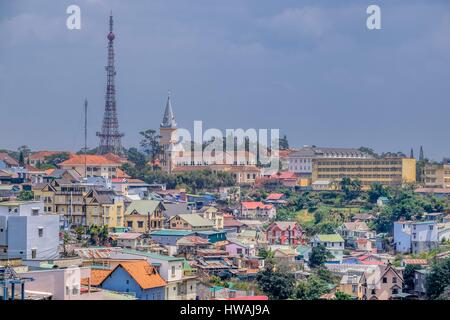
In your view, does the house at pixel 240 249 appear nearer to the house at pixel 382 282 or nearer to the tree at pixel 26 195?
the house at pixel 382 282

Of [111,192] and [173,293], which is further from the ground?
[111,192]

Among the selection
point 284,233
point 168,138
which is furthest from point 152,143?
point 284,233

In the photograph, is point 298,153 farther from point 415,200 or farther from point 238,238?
point 238,238

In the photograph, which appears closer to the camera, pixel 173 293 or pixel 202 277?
pixel 173 293

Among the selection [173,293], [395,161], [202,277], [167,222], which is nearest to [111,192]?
[167,222]

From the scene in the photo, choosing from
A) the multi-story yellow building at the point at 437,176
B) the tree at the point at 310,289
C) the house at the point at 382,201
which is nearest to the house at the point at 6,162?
the house at the point at 382,201
